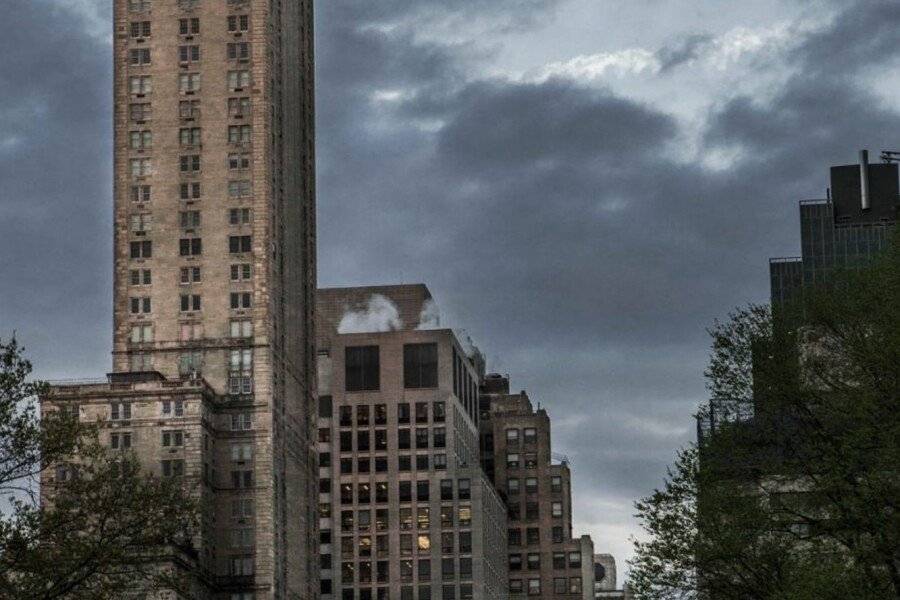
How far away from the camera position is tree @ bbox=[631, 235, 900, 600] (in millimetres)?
76438

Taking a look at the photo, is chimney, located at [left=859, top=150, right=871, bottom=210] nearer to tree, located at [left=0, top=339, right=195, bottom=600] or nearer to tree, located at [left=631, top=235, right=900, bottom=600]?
tree, located at [left=631, top=235, right=900, bottom=600]

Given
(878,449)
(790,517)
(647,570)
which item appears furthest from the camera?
(647,570)

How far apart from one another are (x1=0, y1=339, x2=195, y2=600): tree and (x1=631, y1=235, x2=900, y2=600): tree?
2074 cm

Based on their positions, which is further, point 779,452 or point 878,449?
point 779,452

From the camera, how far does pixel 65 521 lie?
78.9 metres

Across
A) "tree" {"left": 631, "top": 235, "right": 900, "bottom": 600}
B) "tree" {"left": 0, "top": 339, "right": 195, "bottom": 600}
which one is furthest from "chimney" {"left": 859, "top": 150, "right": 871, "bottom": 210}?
"tree" {"left": 0, "top": 339, "right": 195, "bottom": 600}

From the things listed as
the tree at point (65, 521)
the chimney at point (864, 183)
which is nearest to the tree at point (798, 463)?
the chimney at point (864, 183)

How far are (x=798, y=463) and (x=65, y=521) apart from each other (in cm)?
2825

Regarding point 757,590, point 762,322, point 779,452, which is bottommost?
point 757,590

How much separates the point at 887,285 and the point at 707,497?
11244 millimetres

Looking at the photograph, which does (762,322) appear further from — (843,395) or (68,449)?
(68,449)

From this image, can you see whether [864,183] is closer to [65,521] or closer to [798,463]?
[798,463]

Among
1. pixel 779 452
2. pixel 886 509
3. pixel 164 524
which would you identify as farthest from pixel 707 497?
pixel 164 524

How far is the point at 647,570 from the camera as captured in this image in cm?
8669
